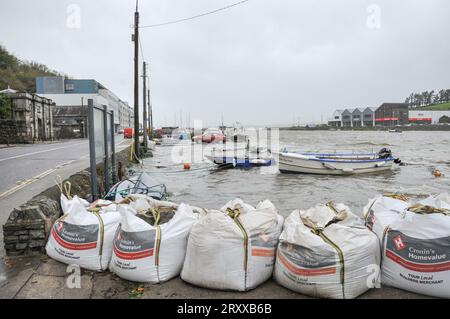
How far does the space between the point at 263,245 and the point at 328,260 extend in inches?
25.9

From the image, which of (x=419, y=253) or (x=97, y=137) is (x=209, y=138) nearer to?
(x=97, y=137)

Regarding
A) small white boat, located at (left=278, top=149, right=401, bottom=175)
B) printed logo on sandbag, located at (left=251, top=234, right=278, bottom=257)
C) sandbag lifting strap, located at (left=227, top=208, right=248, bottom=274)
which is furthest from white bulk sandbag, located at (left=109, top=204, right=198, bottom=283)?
small white boat, located at (left=278, top=149, right=401, bottom=175)

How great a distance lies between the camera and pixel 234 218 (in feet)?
11.7

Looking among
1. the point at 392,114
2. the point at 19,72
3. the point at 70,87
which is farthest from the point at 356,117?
the point at 19,72

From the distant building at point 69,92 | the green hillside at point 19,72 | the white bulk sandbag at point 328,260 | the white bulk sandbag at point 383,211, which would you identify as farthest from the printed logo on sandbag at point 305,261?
the distant building at point 69,92

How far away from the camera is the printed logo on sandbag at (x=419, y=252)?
297cm

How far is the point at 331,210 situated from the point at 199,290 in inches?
68.3

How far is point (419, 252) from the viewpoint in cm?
306

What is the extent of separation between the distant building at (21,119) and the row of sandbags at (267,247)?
27.7 meters

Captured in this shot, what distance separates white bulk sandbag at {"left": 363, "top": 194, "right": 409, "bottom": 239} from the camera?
143 inches

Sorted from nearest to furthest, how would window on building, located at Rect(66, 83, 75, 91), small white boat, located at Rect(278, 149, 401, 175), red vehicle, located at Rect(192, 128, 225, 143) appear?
small white boat, located at Rect(278, 149, 401, 175)
red vehicle, located at Rect(192, 128, 225, 143)
window on building, located at Rect(66, 83, 75, 91)

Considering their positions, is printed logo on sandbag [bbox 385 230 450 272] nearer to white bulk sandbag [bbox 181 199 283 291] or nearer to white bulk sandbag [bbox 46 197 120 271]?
white bulk sandbag [bbox 181 199 283 291]

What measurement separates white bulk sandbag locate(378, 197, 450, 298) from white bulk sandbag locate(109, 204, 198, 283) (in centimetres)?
205

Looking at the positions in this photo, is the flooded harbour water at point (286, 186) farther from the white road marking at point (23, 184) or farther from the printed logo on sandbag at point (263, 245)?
the printed logo on sandbag at point (263, 245)
